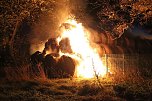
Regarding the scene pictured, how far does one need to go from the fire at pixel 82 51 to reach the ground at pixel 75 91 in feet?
10.5

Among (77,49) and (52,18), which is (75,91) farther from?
(52,18)

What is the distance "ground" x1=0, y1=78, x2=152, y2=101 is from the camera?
13.0m

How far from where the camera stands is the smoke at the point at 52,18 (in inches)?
852

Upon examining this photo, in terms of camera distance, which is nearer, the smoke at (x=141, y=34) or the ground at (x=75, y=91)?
the ground at (x=75, y=91)

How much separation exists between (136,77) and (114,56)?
4.62 m

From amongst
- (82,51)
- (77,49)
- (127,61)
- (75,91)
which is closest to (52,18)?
(77,49)

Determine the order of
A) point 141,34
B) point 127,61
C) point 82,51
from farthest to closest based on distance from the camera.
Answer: point 141,34, point 82,51, point 127,61

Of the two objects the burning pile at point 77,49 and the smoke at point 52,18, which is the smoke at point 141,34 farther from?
the smoke at point 52,18

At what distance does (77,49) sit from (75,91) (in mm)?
6592

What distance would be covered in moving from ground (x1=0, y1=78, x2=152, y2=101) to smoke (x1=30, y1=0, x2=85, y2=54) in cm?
578

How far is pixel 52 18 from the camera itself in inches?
1038

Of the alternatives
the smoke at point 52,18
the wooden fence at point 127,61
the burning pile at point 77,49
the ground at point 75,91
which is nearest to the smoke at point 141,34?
the wooden fence at point 127,61

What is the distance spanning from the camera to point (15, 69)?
776 inches

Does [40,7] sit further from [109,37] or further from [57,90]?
[57,90]
